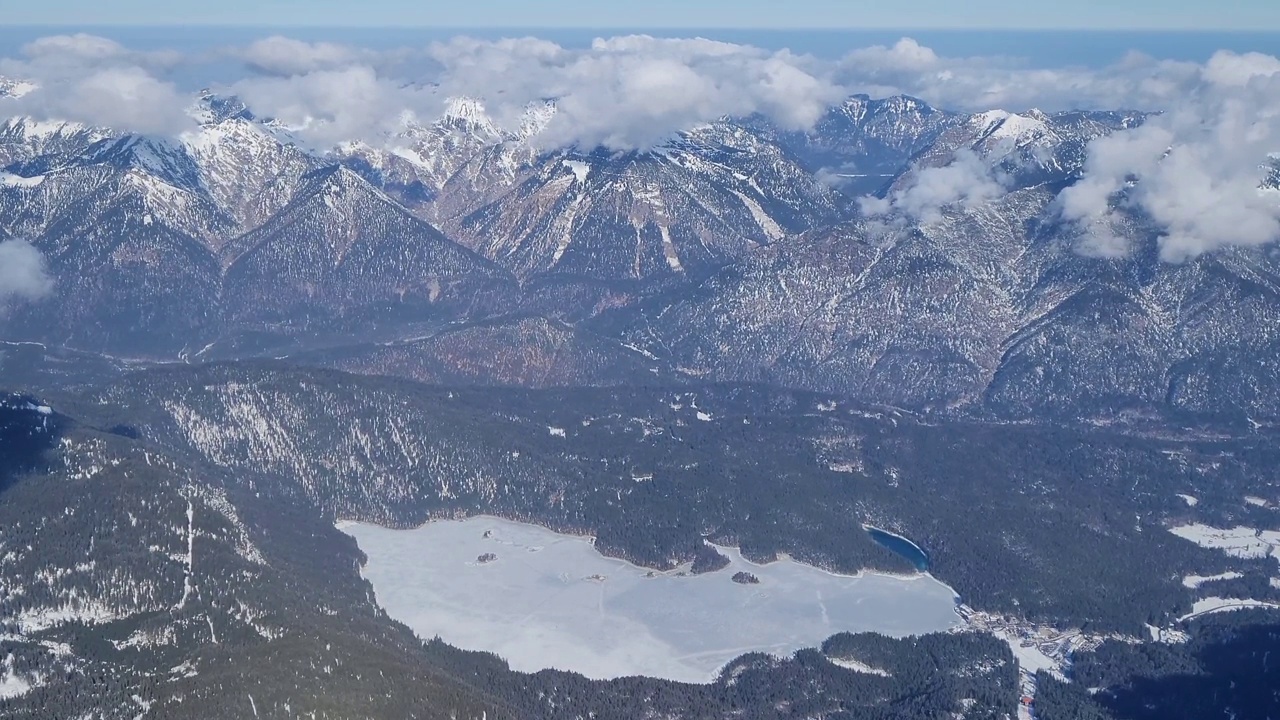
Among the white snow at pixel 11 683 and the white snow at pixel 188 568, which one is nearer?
the white snow at pixel 11 683

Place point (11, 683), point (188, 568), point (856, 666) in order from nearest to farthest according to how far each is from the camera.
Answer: point (11, 683) → point (188, 568) → point (856, 666)

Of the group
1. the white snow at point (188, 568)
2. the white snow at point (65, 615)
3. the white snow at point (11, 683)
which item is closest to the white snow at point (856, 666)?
the white snow at point (188, 568)

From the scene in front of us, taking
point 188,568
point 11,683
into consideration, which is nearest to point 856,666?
point 188,568

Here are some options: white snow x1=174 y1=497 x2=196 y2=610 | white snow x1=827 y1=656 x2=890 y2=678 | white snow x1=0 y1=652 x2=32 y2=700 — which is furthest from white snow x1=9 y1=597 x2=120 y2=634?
white snow x1=827 y1=656 x2=890 y2=678

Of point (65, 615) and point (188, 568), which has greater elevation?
point (188, 568)

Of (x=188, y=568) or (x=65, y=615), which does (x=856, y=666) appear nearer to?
(x=188, y=568)

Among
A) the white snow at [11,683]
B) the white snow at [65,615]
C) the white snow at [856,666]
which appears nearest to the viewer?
the white snow at [11,683]

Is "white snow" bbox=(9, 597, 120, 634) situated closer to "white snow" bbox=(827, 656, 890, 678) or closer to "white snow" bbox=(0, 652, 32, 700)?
"white snow" bbox=(0, 652, 32, 700)

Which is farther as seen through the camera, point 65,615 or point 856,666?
point 856,666

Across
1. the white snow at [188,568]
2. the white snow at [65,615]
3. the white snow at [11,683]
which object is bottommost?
the white snow at [65,615]

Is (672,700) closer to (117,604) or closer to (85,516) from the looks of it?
(117,604)

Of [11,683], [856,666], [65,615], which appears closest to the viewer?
[11,683]

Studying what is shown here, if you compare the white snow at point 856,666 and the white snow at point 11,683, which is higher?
the white snow at point 11,683

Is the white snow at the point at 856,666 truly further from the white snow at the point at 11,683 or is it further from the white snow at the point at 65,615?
the white snow at the point at 11,683
